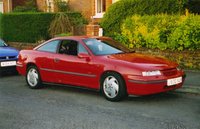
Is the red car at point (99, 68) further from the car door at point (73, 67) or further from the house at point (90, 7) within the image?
the house at point (90, 7)

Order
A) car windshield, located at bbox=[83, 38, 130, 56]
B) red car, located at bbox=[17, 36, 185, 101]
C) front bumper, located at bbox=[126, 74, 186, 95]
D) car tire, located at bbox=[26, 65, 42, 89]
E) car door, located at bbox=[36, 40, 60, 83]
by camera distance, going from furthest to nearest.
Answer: car tire, located at bbox=[26, 65, 42, 89] → car door, located at bbox=[36, 40, 60, 83] → car windshield, located at bbox=[83, 38, 130, 56] → red car, located at bbox=[17, 36, 185, 101] → front bumper, located at bbox=[126, 74, 186, 95]

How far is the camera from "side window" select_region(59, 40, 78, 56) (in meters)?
10.3

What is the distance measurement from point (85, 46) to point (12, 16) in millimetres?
11774

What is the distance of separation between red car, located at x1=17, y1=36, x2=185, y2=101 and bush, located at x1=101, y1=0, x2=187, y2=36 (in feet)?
19.1

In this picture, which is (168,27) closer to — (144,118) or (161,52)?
(161,52)

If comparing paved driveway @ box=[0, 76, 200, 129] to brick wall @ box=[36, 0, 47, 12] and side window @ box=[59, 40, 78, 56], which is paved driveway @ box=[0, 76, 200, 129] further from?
brick wall @ box=[36, 0, 47, 12]

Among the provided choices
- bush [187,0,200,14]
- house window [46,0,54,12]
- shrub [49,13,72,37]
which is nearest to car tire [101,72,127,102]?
bush [187,0,200,14]

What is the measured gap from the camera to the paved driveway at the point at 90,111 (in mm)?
7242

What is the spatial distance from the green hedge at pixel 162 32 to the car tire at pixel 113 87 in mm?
4663

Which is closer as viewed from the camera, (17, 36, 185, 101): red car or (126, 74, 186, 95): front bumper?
(126, 74, 186, 95): front bumper

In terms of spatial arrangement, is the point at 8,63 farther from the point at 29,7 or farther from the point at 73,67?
the point at 29,7

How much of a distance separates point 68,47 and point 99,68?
1444 millimetres

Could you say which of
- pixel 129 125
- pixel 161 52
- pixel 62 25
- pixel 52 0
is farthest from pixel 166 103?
pixel 52 0

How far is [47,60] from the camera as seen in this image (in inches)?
425
